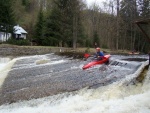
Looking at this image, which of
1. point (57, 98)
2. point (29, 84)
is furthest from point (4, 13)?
point (57, 98)

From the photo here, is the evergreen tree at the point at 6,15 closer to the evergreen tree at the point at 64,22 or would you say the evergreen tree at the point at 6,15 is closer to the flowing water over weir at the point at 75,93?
the evergreen tree at the point at 64,22

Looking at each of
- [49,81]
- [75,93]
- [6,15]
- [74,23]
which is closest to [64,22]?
[74,23]

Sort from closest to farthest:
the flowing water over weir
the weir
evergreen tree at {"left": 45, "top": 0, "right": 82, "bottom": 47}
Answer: the flowing water over weir
the weir
evergreen tree at {"left": 45, "top": 0, "right": 82, "bottom": 47}

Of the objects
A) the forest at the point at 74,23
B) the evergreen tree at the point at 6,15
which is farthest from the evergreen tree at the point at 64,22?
the evergreen tree at the point at 6,15

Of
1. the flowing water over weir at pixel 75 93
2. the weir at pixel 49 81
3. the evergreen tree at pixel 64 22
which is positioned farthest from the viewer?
the evergreen tree at pixel 64 22

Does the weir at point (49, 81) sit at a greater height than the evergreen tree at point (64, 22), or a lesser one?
lesser

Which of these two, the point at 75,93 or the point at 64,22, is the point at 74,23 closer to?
the point at 64,22

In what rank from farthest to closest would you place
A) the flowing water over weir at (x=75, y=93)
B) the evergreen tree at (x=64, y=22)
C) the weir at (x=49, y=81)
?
the evergreen tree at (x=64, y=22)
the weir at (x=49, y=81)
the flowing water over weir at (x=75, y=93)

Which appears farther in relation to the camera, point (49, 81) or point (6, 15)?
point (6, 15)

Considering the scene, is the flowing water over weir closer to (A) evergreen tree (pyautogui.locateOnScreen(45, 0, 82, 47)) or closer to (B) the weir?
(B) the weir

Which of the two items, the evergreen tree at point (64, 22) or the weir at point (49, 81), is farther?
the evergreen tree at point (64, 22)

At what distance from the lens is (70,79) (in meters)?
13.4

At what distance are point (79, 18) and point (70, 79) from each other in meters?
29.9

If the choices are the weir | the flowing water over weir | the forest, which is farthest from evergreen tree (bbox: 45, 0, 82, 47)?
the flowing water over weir
